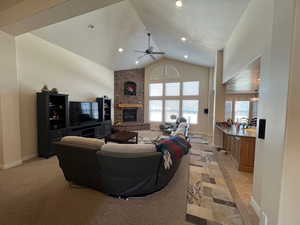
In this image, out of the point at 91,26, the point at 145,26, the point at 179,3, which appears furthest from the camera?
the point at 145,26

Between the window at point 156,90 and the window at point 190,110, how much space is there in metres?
1.55

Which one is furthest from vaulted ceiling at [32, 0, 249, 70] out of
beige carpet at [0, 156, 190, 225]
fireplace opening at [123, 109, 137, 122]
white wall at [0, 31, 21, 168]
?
beige carpet at [0, 156, 190, 225]

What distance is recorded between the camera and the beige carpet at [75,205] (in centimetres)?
169

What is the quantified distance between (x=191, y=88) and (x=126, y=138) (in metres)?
5.24

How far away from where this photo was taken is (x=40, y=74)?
3.85m

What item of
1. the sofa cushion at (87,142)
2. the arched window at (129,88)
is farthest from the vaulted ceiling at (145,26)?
the sofa cushion at (87,142)

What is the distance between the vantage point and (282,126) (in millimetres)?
1047

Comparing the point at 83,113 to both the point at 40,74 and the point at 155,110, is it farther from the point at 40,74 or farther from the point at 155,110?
the point at 155,110

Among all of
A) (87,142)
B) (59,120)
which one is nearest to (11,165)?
(59,120)

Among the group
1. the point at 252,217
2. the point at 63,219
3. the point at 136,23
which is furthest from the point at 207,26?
the point at 63,219

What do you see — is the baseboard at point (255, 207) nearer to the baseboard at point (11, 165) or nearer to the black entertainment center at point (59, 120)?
the black entertainment center at point (59, 120)

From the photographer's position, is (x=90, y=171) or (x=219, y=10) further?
(x=219, y=10)

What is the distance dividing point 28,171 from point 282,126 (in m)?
4.25

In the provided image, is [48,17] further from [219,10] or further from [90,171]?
[219,10]
